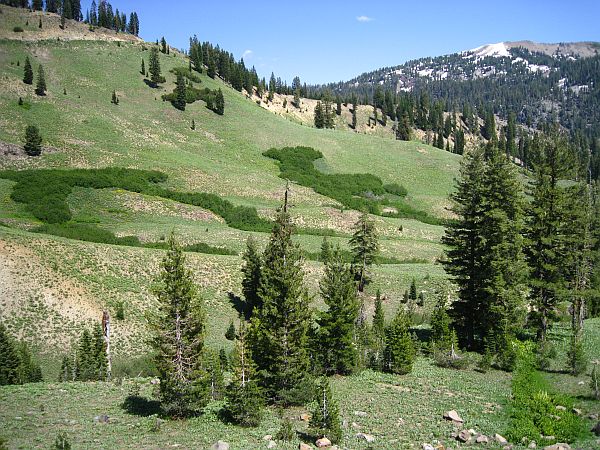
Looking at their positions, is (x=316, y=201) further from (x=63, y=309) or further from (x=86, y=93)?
(x=86, y=93)

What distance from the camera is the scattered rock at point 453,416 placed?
21895 mm

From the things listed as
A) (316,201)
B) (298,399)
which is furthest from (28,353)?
(316,201)

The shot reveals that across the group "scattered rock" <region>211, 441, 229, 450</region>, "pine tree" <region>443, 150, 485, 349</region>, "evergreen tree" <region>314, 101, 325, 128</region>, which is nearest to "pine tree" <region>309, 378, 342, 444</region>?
"scattered rock" <region>211, 441, 229, 450</region>

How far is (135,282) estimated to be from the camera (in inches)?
1978

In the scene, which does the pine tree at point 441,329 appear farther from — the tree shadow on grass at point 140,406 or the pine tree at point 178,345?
the tree shadow on grass at point 140,406

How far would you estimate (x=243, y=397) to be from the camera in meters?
21.2

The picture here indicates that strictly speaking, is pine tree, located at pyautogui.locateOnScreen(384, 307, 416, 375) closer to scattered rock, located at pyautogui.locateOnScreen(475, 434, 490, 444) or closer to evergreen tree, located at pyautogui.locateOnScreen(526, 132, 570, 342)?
scattered rock, located at pyautogui.locateOnScreen(475, 434, 490, 444)

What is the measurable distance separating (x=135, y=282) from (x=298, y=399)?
31.3m

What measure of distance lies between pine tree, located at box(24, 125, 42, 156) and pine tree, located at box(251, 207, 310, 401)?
75145 millimetres

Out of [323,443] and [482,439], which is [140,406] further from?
[482,439]

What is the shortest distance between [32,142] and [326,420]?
84.5m

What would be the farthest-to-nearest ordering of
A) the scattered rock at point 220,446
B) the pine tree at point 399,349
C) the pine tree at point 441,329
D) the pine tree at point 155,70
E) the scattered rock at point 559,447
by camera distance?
the pine tree at point 155,70, the pine tree at point 441,329, the pine tree at point 399,349, the scattered rock at point 559,447, the scattered rock at point 220,446

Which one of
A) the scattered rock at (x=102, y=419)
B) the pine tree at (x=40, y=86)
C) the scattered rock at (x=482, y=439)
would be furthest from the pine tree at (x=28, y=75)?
the scattered rock at (x=482, y=439)

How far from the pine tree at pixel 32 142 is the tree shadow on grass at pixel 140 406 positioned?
2949 inches
